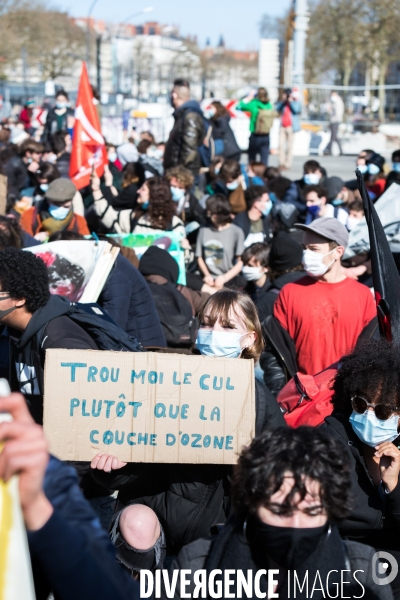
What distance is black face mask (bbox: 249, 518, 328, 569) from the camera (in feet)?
6.93

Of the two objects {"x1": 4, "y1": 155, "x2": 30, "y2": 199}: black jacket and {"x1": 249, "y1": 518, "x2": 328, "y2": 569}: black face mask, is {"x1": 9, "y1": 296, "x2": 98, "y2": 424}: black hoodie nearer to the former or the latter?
{"x1": 249, "y1": 518, "x2": 328, "y2": 569}: black face mask

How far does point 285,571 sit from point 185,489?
0.97m

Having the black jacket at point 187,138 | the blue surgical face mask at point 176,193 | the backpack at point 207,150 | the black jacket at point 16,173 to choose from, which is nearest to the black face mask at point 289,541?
the blue surgical face mask at point 176,193

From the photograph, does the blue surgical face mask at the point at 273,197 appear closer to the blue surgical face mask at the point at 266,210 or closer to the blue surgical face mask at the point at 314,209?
the blue surgical face mask at the point at 266,210

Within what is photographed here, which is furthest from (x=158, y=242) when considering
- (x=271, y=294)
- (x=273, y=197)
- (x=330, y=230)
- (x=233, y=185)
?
(x=273, y=197)

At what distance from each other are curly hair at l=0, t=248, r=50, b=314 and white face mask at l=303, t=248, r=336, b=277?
5.38 feet

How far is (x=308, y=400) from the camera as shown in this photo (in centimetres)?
366

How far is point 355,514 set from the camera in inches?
113

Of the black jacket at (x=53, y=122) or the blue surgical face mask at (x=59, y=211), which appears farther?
the black jacket at (x=53, y=122)

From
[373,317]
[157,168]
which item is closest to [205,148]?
[157,168]

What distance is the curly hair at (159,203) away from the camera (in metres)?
7.66

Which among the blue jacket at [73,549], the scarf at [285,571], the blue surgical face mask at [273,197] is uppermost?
the blue jacket at [73,549]

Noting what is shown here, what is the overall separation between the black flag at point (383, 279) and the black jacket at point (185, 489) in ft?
2.93

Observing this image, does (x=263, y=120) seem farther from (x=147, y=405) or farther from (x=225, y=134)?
(x=147, y=405)
